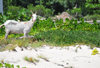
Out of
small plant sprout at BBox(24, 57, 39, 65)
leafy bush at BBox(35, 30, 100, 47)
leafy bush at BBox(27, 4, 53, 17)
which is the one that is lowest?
small plant sprout at BBox(24, 57, 39, 65)

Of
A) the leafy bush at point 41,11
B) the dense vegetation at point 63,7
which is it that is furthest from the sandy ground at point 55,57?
the leafy bush at point 41,11

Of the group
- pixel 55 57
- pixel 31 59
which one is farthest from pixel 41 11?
pixel 31 59

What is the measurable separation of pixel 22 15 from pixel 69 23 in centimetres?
202

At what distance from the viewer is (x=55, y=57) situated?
5207 mm

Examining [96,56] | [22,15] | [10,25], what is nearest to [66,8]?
[22,15]

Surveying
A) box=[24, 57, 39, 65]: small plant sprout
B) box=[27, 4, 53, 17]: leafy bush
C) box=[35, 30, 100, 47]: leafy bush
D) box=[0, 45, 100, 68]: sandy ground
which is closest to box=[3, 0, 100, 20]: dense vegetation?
box=[27, 4, 53, 17]: leafy bush

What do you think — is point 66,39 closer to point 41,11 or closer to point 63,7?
point 41,11

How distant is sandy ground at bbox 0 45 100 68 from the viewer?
475 centimetres

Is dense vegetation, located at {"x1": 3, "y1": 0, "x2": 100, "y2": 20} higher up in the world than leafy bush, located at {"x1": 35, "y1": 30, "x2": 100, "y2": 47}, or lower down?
higher up

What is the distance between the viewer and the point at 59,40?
6848 mm

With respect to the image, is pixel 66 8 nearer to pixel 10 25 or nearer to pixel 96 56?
pixel 10 25

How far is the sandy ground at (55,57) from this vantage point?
475 cm

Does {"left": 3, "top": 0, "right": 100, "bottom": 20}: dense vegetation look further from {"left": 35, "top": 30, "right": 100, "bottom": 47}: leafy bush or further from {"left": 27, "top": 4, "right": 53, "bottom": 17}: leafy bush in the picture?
{"left": 35, "top": 30, "right": 100, "bottom": 47}: leafy bush

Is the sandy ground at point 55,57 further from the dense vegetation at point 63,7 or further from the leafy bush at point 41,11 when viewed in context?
the leafy bush at point 41,11
